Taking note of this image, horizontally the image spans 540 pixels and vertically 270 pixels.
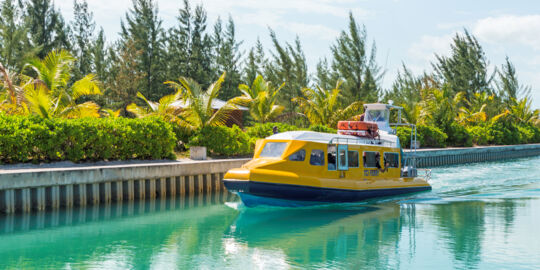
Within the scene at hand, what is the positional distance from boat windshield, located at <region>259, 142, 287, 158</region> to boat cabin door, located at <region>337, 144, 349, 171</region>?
6.62ft

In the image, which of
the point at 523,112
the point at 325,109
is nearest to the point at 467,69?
Answer: the point at 523,112

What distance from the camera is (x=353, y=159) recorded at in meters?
18.8

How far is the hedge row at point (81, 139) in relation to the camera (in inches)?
730

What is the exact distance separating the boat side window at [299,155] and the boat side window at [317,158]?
0.97 feet

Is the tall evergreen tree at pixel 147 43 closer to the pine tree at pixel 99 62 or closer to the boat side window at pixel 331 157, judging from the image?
the pine tree at pixel 99 62

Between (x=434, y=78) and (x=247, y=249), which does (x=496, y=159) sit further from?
(x=247, y=249)

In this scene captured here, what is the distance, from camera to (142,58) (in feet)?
159

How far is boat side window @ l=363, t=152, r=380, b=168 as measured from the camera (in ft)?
63.5

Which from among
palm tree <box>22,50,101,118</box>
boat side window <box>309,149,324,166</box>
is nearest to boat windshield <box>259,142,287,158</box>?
boat side window <box>309,149,324,166</box>

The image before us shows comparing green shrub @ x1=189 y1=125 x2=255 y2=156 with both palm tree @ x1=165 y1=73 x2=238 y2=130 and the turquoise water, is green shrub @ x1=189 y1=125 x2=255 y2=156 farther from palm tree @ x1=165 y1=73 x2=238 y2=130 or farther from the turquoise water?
the turquoise water

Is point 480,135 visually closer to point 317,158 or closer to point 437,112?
point 437,112

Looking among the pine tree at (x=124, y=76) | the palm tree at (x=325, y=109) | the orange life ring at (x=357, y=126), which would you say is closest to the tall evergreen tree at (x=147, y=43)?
the pine tree at (x=124, y=76)

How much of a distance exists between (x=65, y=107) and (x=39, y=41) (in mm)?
22950

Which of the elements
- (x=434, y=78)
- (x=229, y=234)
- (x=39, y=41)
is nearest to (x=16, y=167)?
(x=229, y=234)
